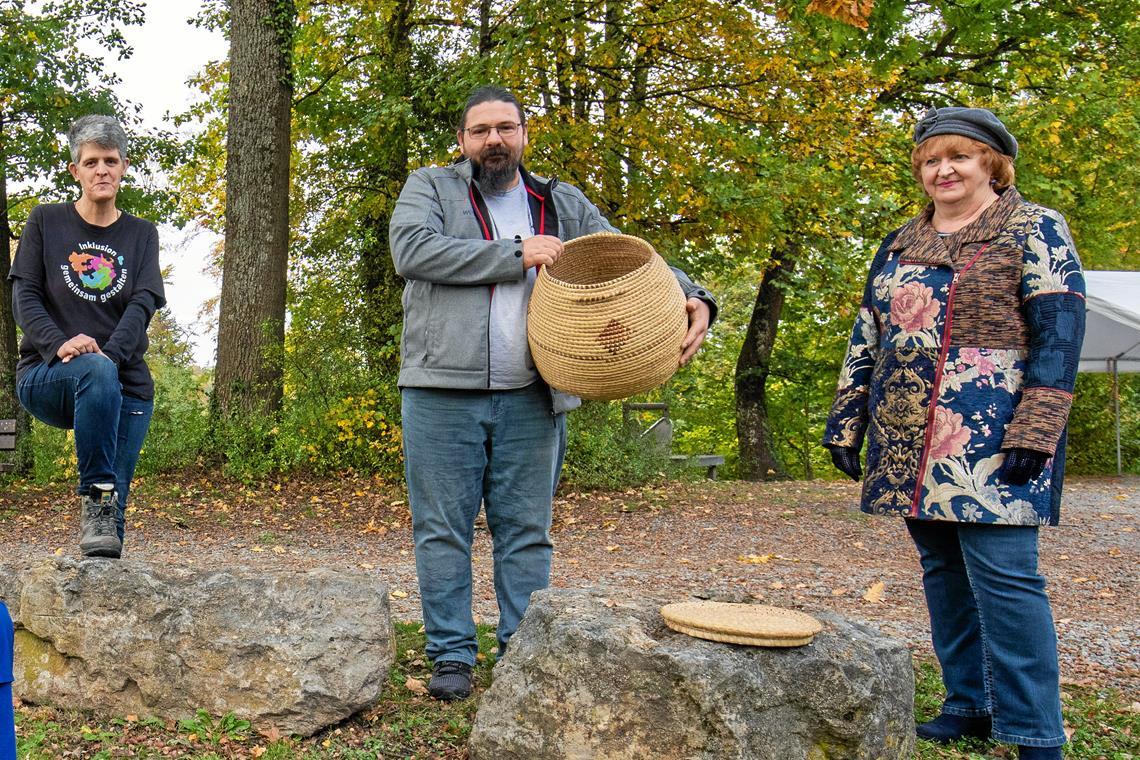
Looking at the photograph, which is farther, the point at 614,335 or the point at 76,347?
the point at 76,347

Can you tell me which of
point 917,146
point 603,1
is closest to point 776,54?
point 603,1

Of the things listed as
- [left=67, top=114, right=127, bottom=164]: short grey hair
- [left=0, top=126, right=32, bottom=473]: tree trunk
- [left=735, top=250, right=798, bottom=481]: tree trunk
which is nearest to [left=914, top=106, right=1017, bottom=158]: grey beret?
[left=67, top=114, right=127, bottom=164]: short grey hair

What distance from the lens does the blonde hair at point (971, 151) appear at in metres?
3.49

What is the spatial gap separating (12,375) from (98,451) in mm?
9742

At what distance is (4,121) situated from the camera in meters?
12.3

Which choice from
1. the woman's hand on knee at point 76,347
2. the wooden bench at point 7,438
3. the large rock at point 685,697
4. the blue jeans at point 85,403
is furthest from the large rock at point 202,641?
the wooden bench at point 7,438

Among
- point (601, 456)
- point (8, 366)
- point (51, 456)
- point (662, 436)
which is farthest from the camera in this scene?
point (662, 436)

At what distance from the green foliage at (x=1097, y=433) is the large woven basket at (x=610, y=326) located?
15094mm

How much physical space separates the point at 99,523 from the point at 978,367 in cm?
329

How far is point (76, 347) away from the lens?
13.6 ft

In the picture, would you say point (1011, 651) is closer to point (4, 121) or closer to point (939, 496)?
point (939, 496)

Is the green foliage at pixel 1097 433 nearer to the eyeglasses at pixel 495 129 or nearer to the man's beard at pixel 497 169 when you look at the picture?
the man's beard at pixel 497 169

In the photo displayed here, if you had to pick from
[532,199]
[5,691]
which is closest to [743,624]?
[532,199]

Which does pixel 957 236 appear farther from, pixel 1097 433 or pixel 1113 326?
pixel 1097 433
